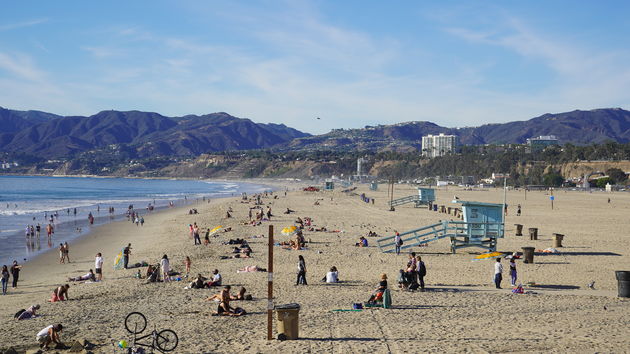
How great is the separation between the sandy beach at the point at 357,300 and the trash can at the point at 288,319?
27cm

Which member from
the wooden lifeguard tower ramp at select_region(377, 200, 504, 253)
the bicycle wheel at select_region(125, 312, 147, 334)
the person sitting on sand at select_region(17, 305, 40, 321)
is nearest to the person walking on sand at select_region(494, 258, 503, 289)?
the wooden lifeguard tower ramp at select_region(377, 200, 504, 253)

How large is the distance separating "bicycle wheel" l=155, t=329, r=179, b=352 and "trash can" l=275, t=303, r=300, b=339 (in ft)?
6.65

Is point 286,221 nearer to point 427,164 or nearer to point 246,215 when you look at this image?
point 246,215

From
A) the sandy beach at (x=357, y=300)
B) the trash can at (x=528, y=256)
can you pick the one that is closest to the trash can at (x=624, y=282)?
the sandy beach at (x=357, y=300)

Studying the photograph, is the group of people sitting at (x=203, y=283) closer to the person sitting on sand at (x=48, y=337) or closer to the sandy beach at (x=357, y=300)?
the sandy beach at (x=357, y=300)

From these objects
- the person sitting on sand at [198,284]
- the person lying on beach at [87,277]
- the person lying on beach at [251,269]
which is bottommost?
the person lying on beach at [87,277]

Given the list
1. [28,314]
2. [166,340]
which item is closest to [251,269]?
[28,314]

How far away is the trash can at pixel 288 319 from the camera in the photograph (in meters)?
10.2

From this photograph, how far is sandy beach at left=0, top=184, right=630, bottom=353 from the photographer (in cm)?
1019

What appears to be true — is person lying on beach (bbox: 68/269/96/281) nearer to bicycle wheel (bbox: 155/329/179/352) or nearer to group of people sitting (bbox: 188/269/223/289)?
group of people sitting (bbox: 188/269/223/289)

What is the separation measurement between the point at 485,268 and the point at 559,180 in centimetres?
8973

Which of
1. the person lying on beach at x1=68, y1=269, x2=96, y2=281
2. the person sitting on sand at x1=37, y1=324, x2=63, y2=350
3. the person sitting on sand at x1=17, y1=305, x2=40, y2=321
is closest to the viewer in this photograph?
the person sitting on sand at x1=37, y1=324, x2=63, y2=350

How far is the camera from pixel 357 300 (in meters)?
13.8

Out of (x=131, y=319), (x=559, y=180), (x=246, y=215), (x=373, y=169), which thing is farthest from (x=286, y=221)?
(x=373, y=169)
